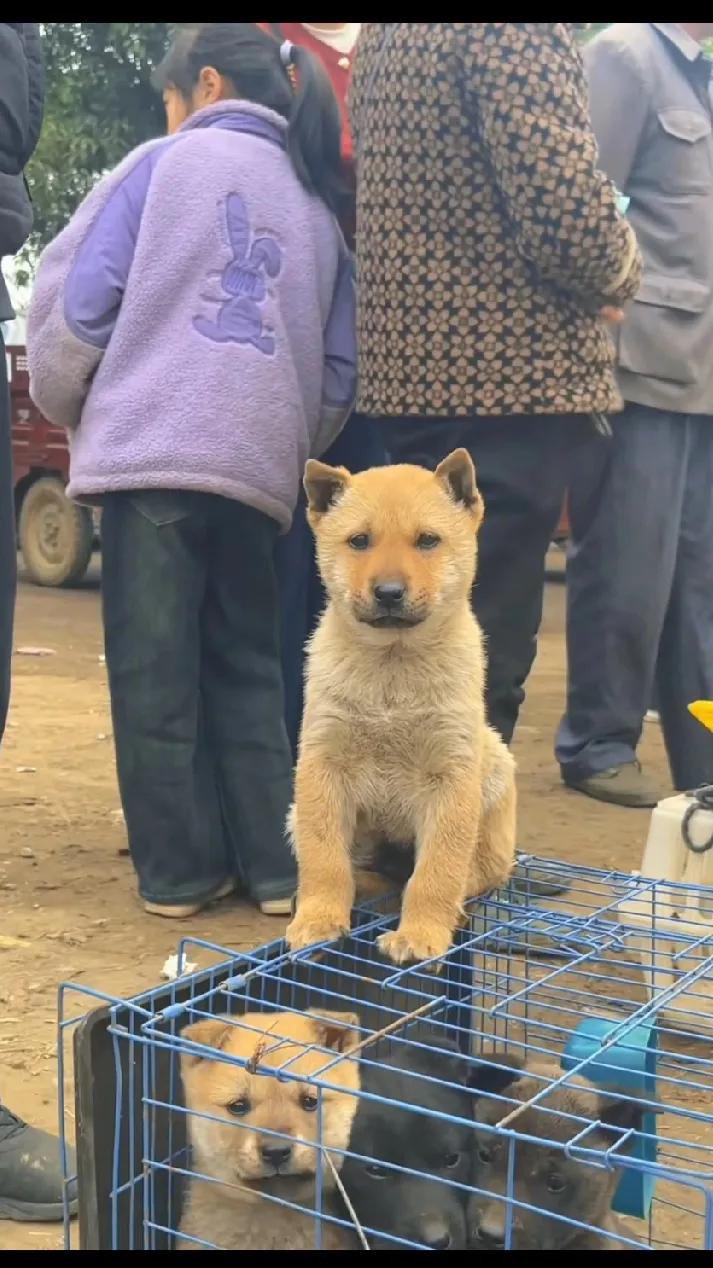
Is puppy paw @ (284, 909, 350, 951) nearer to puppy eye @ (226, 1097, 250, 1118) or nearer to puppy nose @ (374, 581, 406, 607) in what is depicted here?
puppy eye @ (226, 1097, 250, 1118)

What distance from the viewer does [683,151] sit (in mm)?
4281

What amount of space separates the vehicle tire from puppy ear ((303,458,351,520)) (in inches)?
301

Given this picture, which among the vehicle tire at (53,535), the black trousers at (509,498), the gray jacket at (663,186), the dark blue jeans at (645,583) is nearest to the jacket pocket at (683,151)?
the gray jacket at (663,186)

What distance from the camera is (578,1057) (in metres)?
2.07

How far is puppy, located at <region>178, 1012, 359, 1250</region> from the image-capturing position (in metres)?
1.84

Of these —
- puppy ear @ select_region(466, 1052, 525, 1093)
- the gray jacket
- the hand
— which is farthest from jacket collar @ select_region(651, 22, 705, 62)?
puppy ear @ select_region(466, 1052, 525, 1093)

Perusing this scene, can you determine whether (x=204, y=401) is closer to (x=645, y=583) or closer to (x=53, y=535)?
(x=645, y=583)

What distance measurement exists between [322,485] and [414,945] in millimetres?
770

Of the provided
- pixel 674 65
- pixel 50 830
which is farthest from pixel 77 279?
pixel 674 65

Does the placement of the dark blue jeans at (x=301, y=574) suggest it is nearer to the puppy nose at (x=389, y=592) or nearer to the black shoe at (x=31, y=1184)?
the puppy nose at (x=389, y=592)

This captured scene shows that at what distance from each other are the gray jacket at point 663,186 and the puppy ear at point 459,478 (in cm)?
213

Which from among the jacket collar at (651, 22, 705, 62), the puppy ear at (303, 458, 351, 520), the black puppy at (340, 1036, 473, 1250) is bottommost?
the black puppy at (340, 1036, 473, 1250)

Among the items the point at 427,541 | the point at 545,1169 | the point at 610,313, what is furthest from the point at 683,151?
the point at 545,1169

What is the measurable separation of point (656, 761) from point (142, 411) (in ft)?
10.1
